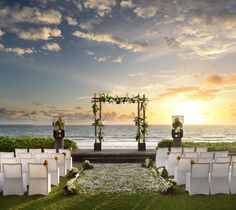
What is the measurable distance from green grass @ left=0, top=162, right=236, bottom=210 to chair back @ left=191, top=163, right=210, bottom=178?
529mm

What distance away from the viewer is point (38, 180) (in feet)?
33.3

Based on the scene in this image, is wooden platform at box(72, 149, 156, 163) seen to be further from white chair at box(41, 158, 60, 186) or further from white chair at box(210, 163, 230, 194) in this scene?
white chair at box(210, 163, 230, 194)

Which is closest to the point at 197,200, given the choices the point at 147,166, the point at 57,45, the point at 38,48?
the point at 147,166

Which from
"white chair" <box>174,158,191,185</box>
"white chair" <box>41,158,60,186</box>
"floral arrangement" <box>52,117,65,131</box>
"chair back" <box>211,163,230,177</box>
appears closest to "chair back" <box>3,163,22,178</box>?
"white chair" <box>41,158,60,186</box>

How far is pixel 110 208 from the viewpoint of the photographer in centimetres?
866

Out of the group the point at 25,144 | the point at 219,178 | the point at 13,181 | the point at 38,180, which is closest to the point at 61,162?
the point at 38,180

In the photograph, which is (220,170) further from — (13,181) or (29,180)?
(13,181)

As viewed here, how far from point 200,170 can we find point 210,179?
1.37 feet

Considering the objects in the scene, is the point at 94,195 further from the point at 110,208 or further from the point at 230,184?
the point at 230,184

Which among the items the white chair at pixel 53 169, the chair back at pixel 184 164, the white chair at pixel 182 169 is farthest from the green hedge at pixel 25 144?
the chair back at pixel 184 164

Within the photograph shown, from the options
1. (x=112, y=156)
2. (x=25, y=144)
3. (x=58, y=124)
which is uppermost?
(x=58, y=124)

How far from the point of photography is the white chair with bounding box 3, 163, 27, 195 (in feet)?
32.8

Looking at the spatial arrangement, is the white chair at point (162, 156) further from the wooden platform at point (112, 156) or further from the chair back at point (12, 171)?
the chair back at point (12, 171)

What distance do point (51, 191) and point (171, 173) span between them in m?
4.56
